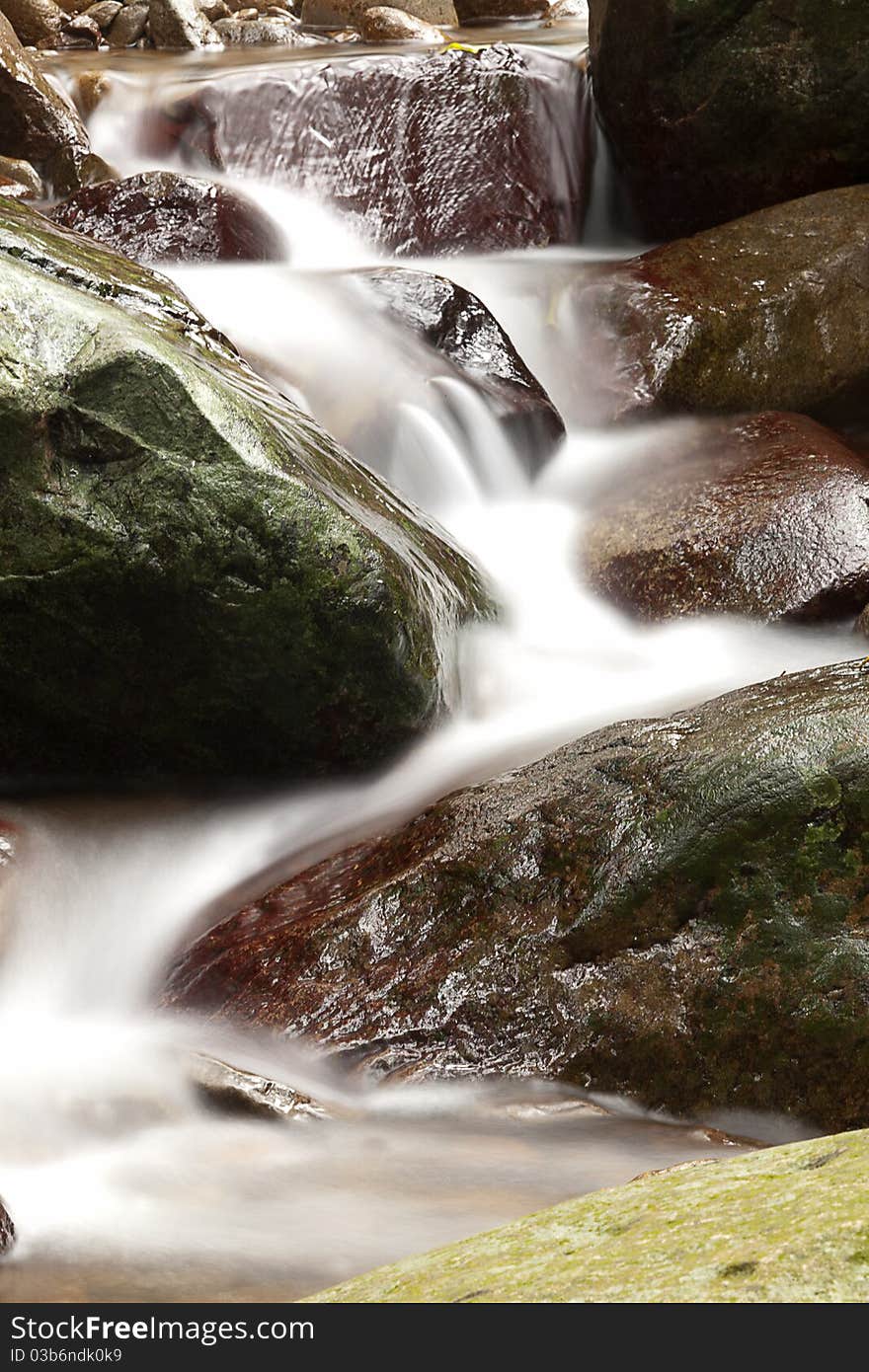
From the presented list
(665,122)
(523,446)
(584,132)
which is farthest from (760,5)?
(523,446)

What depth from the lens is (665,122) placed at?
405 inches

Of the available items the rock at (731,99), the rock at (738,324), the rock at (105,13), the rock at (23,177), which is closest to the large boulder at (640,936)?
the rock at (738,324)

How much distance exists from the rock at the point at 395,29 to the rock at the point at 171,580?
14.2 metres

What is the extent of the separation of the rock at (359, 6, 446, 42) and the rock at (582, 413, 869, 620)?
468 inches

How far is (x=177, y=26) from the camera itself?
17.7 metres

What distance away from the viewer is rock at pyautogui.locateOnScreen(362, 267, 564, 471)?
300 inches

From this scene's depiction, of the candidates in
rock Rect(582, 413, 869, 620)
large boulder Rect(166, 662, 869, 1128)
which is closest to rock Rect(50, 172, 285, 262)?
rock Rect(582, 413, 869, 620)

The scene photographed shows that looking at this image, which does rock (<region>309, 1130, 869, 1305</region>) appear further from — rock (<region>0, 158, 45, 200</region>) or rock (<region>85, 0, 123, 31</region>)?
rock (<region>85, 0, 123, 31</region>)

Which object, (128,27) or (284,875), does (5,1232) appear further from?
(128,27)

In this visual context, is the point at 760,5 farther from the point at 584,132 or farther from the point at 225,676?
the point at 225,676

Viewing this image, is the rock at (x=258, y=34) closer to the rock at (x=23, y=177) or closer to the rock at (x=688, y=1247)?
the rock at (x=23, y=177)

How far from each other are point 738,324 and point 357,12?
13.1 meters

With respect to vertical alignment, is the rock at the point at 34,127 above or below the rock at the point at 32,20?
below

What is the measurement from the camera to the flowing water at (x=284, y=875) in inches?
109
